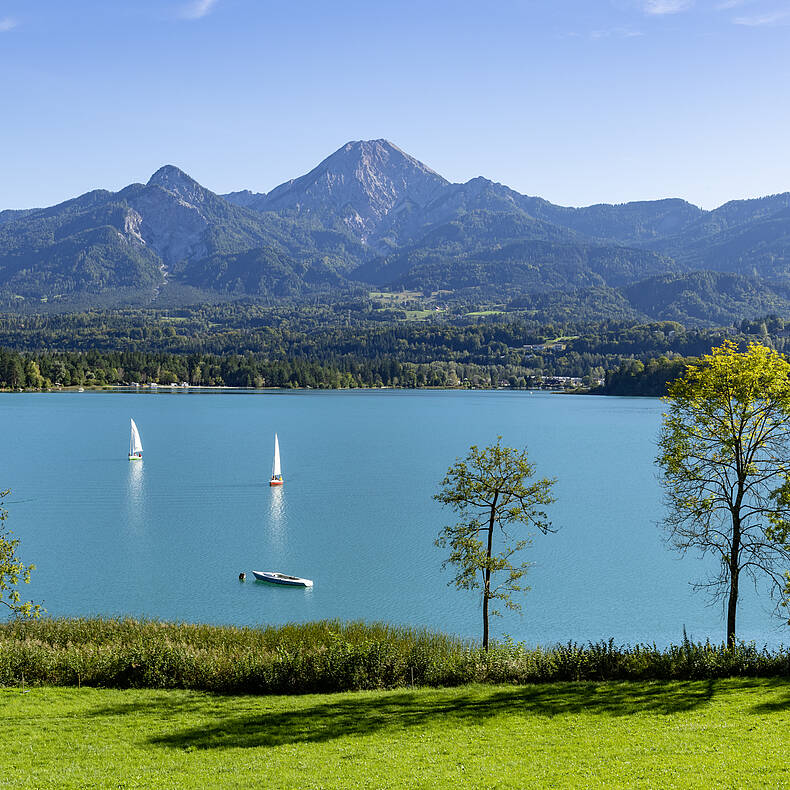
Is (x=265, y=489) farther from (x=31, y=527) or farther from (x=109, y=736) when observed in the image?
(x=109, y=736)

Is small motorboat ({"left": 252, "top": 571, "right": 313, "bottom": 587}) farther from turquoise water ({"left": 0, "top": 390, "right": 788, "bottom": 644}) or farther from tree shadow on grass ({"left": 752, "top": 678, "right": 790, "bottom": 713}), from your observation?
tree shadow on grass ({"left": 752, "top": 678, "right": 790, "bottom": 713})

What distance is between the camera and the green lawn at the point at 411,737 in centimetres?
1441

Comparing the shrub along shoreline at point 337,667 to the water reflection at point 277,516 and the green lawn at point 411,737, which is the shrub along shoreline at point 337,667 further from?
the water reflection at point 277,516

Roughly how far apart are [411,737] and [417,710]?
2.29 m

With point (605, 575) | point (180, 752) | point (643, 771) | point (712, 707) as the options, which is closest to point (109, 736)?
point (180, 752)

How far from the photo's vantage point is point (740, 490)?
86.7ft

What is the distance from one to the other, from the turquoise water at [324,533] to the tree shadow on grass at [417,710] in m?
12.9

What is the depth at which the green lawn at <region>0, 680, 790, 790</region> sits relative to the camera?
14.4m

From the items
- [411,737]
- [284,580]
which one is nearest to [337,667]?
[411,737]

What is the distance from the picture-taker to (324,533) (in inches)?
2135

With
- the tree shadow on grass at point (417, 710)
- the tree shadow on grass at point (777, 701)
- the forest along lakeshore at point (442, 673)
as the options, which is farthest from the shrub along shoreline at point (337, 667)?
the tree shadow on grass at point (777, 701)

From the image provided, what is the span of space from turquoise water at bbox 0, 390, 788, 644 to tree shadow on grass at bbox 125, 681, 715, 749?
506 inches

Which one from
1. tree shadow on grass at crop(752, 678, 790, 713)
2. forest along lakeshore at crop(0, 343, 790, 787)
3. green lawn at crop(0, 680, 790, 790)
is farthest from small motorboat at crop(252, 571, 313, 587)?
tree shadow on grass at crop(752, 678, 790, 713)

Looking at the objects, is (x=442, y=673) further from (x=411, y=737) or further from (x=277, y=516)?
(x=277, y=516)
